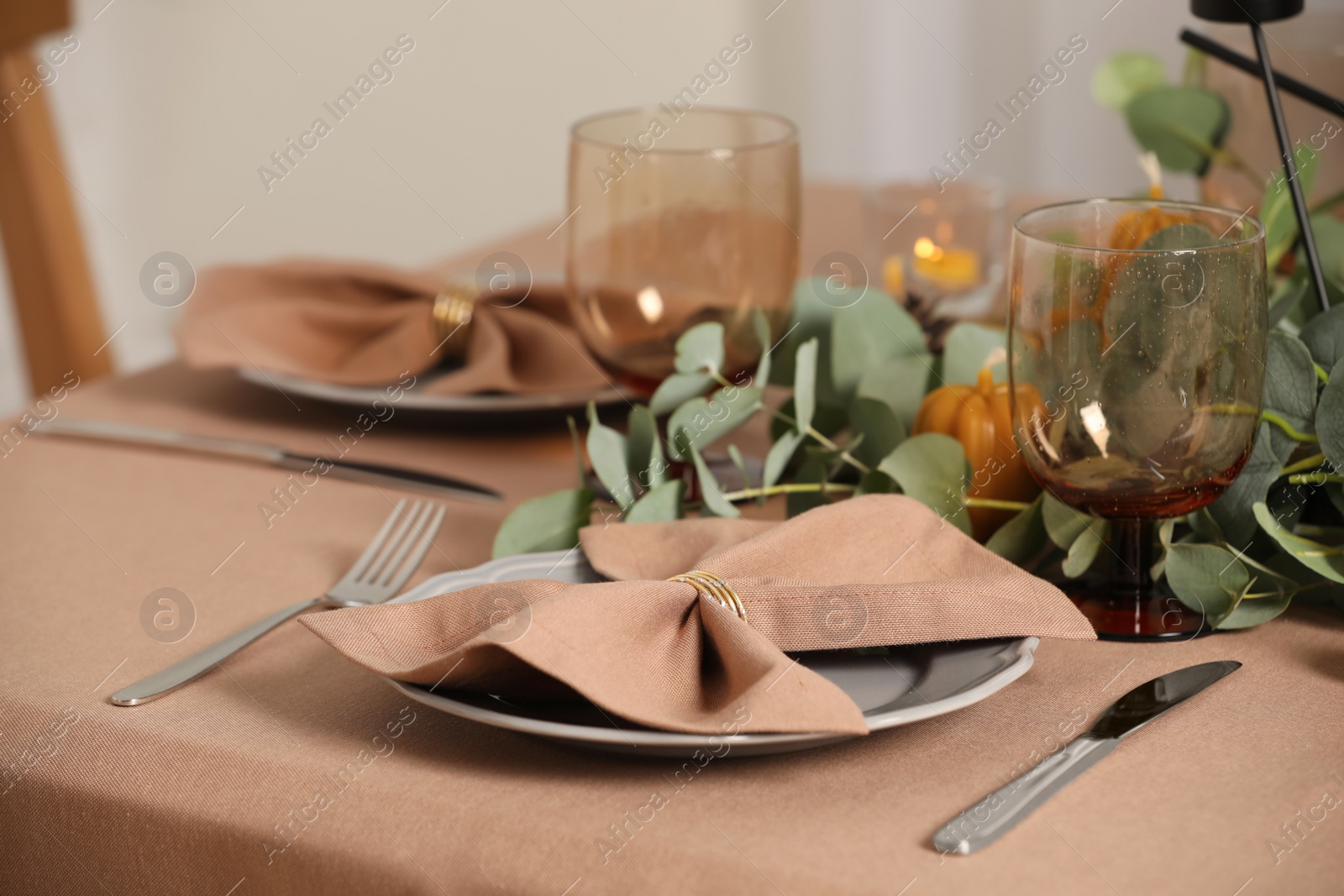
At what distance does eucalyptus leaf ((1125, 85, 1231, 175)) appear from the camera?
1.03 metres

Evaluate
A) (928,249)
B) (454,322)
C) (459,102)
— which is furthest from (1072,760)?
(459,102)

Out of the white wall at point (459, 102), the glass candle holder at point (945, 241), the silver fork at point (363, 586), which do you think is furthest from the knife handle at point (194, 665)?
the white wall at point (459, 102)

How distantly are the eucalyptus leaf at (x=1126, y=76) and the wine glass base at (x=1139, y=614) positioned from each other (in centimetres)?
65

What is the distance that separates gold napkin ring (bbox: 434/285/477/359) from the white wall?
1.69 meters

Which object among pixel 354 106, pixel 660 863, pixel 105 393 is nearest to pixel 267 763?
pixel 660 863

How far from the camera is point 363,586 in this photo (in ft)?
2.18

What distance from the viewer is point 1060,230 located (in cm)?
62

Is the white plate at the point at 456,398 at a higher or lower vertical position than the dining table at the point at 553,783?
higher

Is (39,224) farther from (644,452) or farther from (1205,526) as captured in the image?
(1205,526)

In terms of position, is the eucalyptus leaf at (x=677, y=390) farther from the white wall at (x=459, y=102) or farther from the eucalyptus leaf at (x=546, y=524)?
the white wall at (x=459, y=102)

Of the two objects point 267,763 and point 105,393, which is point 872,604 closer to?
point 267,763

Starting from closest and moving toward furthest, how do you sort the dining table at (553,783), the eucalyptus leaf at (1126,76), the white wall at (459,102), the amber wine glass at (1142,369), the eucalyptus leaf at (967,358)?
the dining table at (553,783)
the amber wine glass at (1142,369)
the eucalyptus leaf at (967,358)
the eucalyptus leaf at (1126,76)
the white wall at (459,102)

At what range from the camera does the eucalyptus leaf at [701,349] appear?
0.71 m

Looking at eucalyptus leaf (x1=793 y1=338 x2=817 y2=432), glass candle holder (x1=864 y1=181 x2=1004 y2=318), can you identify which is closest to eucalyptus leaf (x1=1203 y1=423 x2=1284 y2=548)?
eucalyptus leaf (x1=793 y1=338 x2=817 y2=432)
